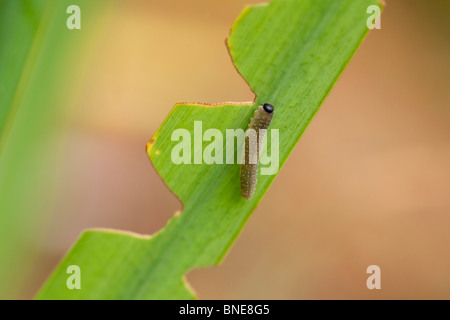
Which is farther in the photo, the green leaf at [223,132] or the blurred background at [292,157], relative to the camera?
the blurred background at [292,157]

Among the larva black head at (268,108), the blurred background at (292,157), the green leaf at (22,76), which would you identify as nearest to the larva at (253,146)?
the larva black head at (268,108)

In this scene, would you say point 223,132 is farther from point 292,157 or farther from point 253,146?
point 292,157

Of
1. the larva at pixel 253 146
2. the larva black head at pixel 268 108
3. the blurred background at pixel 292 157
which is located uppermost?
the larva black head at pixel 268 108

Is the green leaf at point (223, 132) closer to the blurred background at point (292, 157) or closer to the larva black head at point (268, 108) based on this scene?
the larva black head at point (268, 108)

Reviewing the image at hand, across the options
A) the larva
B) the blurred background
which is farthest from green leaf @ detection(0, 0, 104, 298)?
the larva

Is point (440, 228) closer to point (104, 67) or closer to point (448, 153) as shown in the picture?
point (448, 153)

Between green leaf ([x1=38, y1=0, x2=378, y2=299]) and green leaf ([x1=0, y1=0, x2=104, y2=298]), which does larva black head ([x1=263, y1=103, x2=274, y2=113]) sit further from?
green leaf ([x1=0, y1=0, x2=104, y2=298])

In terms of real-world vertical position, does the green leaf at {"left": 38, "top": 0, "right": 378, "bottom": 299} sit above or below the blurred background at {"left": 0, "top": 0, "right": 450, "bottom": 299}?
above
